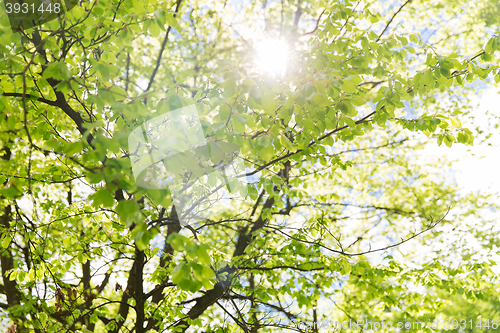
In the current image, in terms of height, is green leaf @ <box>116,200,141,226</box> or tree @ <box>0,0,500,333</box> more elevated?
tree @ <box>0,0,500,333</box>

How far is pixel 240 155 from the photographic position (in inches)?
126

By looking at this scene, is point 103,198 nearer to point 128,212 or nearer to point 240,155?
point 128,212

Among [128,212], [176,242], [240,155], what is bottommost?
[176,242]

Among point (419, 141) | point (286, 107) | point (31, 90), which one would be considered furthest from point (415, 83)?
point (419, 141)

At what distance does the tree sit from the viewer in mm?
1998

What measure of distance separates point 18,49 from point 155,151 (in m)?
1.59

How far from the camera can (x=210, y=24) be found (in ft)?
28.4

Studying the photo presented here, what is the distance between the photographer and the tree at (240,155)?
200 centimetres

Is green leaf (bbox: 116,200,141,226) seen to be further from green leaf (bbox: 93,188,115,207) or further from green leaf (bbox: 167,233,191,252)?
green leaf (bbox: 167,233,191,252)

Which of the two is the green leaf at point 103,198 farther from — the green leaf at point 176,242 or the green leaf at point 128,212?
the green leaf at point 176,242

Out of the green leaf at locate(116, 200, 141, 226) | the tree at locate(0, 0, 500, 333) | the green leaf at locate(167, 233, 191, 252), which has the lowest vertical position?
the green leaf at locate(167, 233, 191, 252)

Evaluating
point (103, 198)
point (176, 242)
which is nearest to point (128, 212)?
point (103, 198)

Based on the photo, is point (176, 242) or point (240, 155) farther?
point (240, 155)

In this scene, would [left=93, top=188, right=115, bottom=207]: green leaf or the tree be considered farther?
the tree
